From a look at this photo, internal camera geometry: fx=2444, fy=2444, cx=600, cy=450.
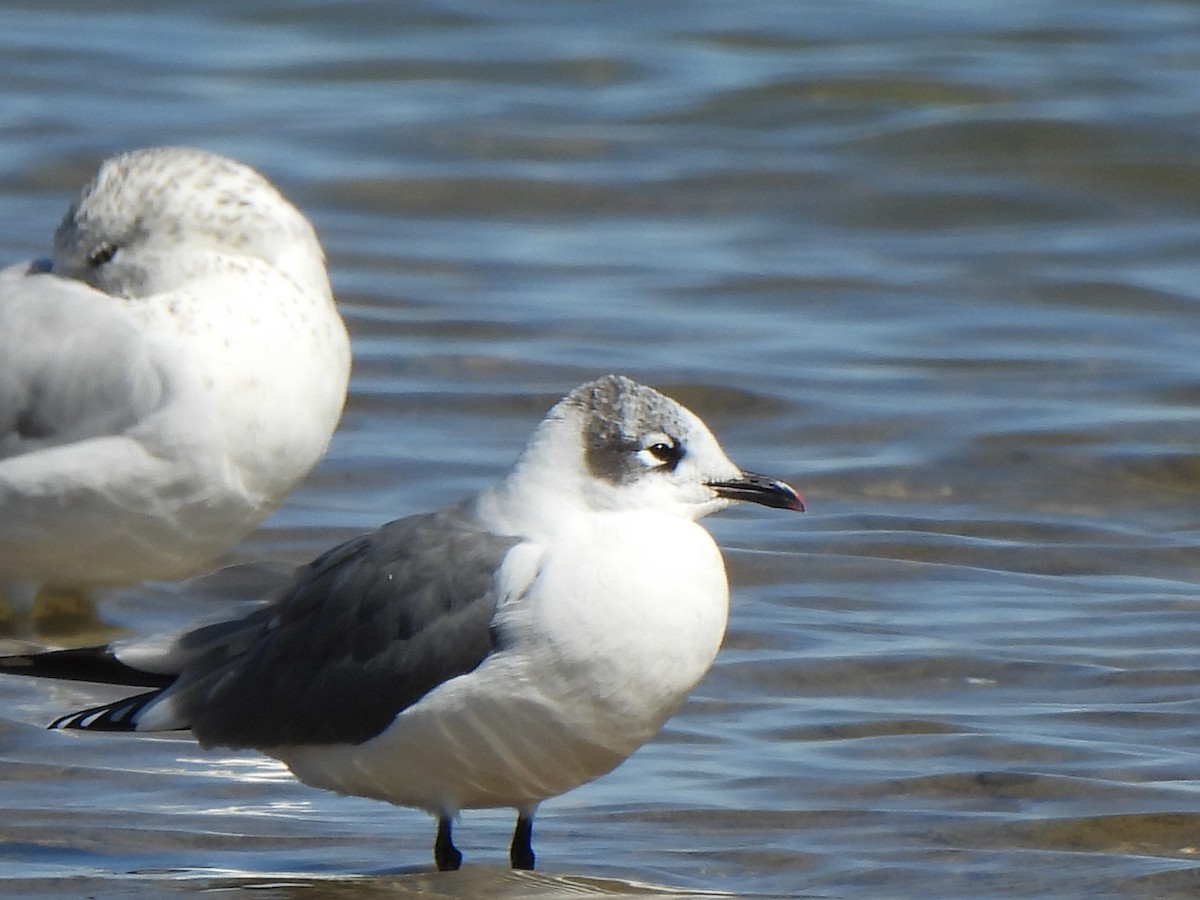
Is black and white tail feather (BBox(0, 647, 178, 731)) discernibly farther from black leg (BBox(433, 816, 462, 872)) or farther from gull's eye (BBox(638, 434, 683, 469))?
gull's eye (BBox(638, 434, 683, 469))

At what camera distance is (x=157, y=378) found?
19.2 ft

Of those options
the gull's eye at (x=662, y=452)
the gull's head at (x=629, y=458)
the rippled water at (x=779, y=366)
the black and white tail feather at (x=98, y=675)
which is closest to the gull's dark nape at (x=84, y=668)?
the black and white tail feather at (x=98, y=675)

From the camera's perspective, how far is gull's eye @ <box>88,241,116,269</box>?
6.19 meters

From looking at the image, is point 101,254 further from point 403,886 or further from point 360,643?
point 403,886

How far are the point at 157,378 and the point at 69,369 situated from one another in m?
0.25

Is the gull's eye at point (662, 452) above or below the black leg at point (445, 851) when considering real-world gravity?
above

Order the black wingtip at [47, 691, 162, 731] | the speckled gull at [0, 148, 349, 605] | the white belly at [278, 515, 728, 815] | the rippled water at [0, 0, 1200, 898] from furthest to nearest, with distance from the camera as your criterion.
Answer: the speckled gull at [0, 148, 349, 605] < the rippled water at [0, 0, 1200, 898] < the black wingtip at [47, 691, 162, 731] < the white belly at [278, 515, 728, 815]

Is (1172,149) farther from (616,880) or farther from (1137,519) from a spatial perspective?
(616,880)

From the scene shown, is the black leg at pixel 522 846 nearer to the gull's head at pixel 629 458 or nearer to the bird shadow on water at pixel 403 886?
the bird shadow on water at pixel 403 886

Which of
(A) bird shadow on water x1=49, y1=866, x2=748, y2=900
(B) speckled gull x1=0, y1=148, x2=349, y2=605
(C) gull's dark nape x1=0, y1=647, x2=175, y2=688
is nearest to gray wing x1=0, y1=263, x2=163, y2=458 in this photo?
(B) speckled gull x1=0, y1=148, x2=349, y2=605

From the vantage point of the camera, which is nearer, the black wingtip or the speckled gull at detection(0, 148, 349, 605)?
the black wingtip

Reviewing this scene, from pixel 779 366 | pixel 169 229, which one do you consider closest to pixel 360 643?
pixel 169 229

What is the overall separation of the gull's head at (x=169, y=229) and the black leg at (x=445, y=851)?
6.90ft

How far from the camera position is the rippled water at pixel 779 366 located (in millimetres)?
4727
